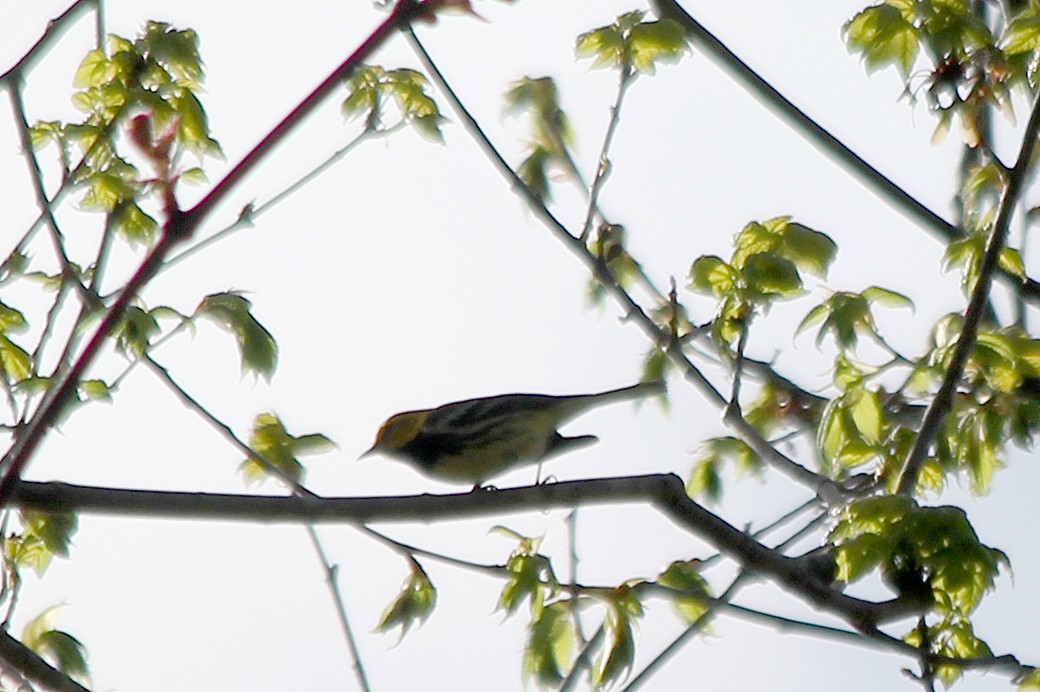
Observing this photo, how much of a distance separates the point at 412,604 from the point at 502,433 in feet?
4.29

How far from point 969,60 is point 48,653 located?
2.55m

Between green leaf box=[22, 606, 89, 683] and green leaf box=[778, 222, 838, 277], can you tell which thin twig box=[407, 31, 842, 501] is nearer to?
green leaf box=[778, 222, 838, 277]

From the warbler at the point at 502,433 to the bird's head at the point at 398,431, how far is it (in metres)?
0.15

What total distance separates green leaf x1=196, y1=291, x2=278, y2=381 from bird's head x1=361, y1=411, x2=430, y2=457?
173 centimetres

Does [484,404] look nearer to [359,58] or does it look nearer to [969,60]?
[969,60]

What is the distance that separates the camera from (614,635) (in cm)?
250

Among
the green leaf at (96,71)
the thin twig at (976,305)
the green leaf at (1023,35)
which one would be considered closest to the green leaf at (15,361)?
the green leaf at (96,71)

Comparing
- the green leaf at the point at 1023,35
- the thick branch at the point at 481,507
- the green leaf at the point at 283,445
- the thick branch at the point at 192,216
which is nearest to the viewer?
the thick branch at the point at 192,216

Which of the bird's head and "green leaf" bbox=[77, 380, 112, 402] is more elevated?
the bird's head

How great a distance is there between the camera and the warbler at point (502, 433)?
410 cm

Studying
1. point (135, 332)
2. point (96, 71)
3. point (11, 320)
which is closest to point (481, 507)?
point (135, 332)

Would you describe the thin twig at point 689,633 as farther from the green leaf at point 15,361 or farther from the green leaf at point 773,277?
the green leaf at point 15,361

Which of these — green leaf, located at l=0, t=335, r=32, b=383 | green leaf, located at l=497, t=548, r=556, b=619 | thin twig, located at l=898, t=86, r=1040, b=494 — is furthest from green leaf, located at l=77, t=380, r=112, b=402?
thin twig, located at l=898, t=86, r=1040, b=494

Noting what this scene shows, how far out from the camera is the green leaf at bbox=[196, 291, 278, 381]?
2.70 metres
